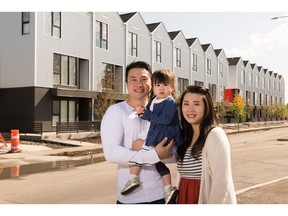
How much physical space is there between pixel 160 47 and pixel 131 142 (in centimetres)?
3912

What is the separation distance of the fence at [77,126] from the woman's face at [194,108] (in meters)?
22.8

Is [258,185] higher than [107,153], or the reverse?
[107,153]

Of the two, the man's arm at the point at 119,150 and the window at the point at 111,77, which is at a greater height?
the window at the point at 111,77

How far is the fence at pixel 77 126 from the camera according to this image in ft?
85.4

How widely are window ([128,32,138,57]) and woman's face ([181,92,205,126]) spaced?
111ft

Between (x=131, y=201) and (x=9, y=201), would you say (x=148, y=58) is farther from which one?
(x=131, y=201)

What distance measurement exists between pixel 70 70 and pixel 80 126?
4.92 metres

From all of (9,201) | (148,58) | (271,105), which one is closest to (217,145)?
(9,201)

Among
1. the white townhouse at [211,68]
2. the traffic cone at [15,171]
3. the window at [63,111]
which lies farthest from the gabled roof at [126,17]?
the traffic cone at [15,171]

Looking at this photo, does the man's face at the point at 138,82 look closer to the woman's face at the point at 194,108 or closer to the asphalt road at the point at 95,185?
the woman's face at the point at 194,108

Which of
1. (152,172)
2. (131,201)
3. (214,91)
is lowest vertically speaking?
(131,201)

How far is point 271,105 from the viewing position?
2896 inches

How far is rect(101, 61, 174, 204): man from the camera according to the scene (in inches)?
128

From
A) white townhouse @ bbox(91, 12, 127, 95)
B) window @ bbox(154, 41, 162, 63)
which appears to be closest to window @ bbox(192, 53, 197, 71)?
window @ bbox(154, 41, 162, 63)
